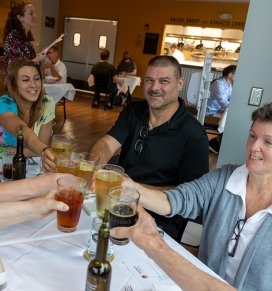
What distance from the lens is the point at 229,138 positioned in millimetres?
2484

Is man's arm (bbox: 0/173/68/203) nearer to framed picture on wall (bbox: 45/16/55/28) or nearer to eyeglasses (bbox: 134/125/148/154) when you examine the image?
eyeglasses (bbox: 134/125/148/154)

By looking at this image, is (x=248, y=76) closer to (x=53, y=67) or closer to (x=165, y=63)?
(x=165, y=63)

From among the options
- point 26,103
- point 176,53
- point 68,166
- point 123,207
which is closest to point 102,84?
point 176,53

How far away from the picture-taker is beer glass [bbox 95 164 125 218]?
3.87 ft

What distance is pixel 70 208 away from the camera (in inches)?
43.1

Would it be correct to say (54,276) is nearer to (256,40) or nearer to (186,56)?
(256,40)

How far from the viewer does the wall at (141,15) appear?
30.7ft

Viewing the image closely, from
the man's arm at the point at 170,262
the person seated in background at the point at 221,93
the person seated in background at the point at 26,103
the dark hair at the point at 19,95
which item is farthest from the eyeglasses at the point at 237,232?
the person seated in background at the point at 221,93

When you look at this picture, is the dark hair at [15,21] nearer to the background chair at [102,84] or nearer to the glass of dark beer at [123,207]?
the glass of dark beer at [123,207]

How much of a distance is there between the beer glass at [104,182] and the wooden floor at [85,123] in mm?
3651

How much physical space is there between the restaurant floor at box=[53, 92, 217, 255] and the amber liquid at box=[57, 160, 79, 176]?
11.7ft

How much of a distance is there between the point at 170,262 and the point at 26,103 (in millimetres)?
1892

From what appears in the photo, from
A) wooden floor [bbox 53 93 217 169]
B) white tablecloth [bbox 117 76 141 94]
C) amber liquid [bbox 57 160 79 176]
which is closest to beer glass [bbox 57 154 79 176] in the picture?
amber liquid [bbox 57 160 79 176]

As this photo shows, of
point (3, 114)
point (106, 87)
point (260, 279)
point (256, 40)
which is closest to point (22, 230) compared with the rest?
point (260, 279)
